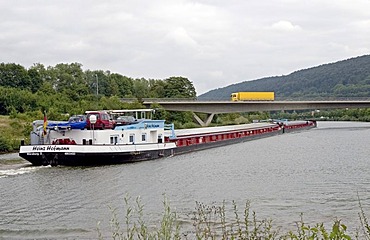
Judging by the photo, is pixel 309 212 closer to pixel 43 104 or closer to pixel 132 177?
pixel 132 177

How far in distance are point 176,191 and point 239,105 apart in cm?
6088

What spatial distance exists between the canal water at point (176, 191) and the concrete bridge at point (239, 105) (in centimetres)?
4279

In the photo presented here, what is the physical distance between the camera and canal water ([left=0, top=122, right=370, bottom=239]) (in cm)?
1725

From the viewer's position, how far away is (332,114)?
169m

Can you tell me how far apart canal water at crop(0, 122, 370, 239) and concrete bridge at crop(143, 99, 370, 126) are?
4279cm

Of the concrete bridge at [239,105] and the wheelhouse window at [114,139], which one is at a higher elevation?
the concrete bridge at [239,105]

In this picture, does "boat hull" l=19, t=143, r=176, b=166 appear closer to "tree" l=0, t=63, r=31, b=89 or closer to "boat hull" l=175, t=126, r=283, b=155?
"boat hull" l=175, t=126, r=283, b=155

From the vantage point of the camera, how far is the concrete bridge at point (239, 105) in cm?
7981

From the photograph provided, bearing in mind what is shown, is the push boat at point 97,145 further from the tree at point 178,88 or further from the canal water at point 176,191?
the tree at point 178,88

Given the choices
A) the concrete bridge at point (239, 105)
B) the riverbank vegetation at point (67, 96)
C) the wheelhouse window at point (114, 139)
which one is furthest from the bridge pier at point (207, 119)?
the wheelhouse window at point (114, 139)

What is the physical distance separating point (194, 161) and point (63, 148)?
9190 millimetres

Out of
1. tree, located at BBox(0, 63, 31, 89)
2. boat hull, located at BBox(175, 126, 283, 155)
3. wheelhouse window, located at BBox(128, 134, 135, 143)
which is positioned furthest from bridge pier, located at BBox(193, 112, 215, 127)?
wheelhouse window, located at BBox(128, 134, 135, 143)

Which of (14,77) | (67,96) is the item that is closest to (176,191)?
(67,96)

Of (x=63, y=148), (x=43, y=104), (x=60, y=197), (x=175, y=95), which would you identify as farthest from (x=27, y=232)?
(x=175, y=95)
